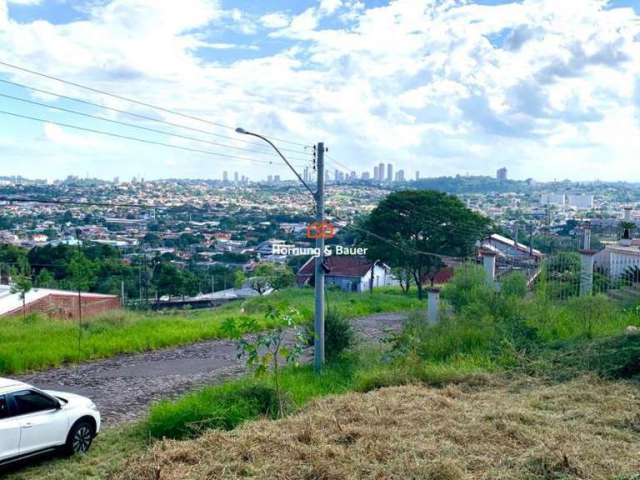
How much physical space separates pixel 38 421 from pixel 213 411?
7.87 feet

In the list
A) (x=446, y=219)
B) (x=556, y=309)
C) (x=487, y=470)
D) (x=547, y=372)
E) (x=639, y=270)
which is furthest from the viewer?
(x=446, y=219)

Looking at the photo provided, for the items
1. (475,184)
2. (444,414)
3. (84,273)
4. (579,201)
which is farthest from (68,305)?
(475,184)

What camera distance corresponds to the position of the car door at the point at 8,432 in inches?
306

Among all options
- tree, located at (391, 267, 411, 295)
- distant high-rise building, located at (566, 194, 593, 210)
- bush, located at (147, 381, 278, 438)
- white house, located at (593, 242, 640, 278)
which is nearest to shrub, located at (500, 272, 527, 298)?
white house, located at (593, 242, 640, 278)

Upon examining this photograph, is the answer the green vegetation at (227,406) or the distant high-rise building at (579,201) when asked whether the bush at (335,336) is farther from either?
the distant high-rise building at (579,201)

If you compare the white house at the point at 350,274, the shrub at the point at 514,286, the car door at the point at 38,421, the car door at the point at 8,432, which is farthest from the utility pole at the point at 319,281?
the white house at the point at 350,274

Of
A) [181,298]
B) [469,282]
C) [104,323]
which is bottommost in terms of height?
[181,298]

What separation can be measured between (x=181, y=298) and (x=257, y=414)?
108ft

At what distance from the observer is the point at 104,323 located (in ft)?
61.5

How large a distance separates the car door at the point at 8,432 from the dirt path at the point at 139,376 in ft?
9.18

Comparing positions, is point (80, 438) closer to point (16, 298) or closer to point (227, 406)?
point (227, 406)

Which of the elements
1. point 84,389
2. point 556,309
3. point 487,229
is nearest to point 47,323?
point 84,389

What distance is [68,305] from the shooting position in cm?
2547

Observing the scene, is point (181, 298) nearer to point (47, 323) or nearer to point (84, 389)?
point (47, 323)
